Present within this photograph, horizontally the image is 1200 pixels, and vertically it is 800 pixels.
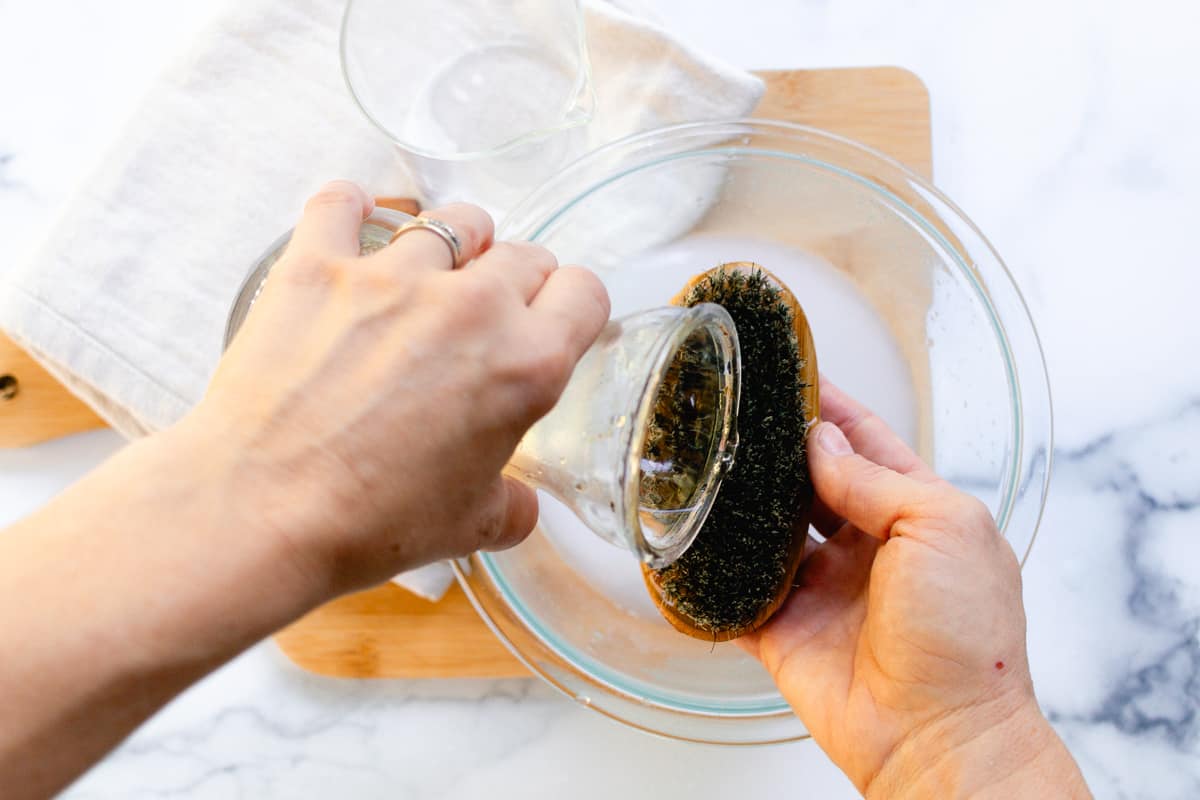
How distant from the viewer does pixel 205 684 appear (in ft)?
3.26

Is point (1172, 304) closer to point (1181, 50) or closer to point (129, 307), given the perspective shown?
point (1181, 50)

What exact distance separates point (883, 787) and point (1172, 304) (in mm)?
651

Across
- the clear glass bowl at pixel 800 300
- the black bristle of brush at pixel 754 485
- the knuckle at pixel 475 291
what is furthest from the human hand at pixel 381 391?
the clear glass bowl at pixel 800 300

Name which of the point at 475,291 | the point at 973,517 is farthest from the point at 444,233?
the point at 973,517

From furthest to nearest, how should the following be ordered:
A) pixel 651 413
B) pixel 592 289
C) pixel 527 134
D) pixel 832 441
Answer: pixel 527 134
pixel 832 441
pixel 651 413
pixel 592 289

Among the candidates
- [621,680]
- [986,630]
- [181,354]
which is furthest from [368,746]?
[986,630]

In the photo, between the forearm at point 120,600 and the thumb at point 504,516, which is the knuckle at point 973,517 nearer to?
the thumb at point 504,516

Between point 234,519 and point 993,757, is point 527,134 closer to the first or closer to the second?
point 234,519

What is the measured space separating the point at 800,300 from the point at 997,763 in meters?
0.47

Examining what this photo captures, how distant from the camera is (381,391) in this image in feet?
1.53

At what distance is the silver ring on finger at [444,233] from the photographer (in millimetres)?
526

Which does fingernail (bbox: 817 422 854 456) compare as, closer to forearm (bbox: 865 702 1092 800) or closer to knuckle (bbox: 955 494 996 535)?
knuckle (bbox: 955 494 996 535)

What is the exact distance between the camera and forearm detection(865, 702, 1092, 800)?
2.20 ft

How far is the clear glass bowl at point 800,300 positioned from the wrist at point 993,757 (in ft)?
0.55
